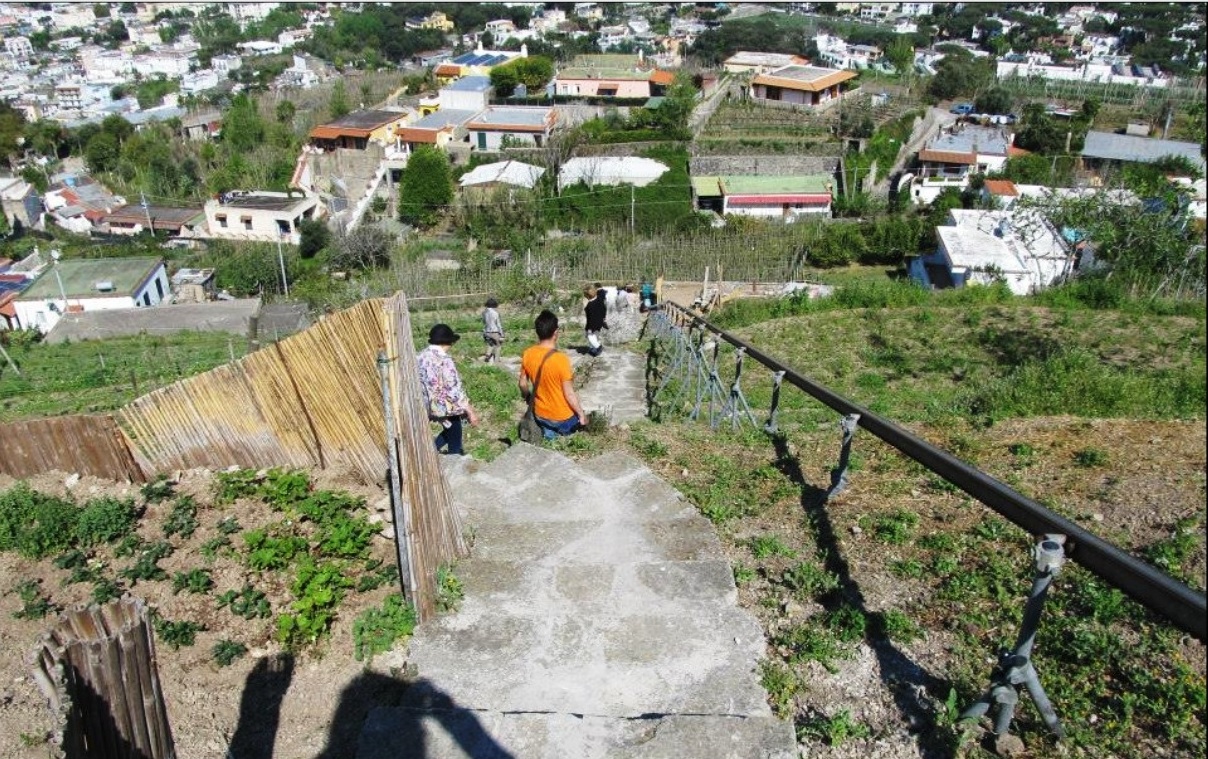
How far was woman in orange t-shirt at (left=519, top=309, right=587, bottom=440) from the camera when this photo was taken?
5.91 metres

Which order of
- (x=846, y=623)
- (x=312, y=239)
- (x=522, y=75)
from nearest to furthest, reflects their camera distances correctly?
(x=846, y=623)
(x=312, y=239)
(x=522, y=75)

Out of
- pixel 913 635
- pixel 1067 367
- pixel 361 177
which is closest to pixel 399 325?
pixel 913 635

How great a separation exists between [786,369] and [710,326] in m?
2.34

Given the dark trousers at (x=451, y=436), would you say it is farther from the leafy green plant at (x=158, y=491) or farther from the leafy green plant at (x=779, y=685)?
the leafy green plant at (x=779, y=685)

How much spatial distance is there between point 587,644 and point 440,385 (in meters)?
2.73

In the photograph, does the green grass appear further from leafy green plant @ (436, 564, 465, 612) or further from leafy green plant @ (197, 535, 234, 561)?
leafy green plant @ (436, 564, 465, 612)

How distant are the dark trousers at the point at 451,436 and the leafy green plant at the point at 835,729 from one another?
3.71 meters

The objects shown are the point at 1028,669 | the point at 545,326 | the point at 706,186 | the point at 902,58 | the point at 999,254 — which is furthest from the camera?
the point at 902,58

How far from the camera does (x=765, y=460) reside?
612cm

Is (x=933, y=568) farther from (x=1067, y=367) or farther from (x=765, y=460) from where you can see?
(x=1067, y=367)

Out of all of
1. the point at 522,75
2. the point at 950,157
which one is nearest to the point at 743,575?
the point at 950,157

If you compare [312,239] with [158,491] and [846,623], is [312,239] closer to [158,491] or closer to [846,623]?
[158,491]

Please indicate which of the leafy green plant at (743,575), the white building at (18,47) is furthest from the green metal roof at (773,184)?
the white building at (18,47)

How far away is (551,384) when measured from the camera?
6051 millimetres
